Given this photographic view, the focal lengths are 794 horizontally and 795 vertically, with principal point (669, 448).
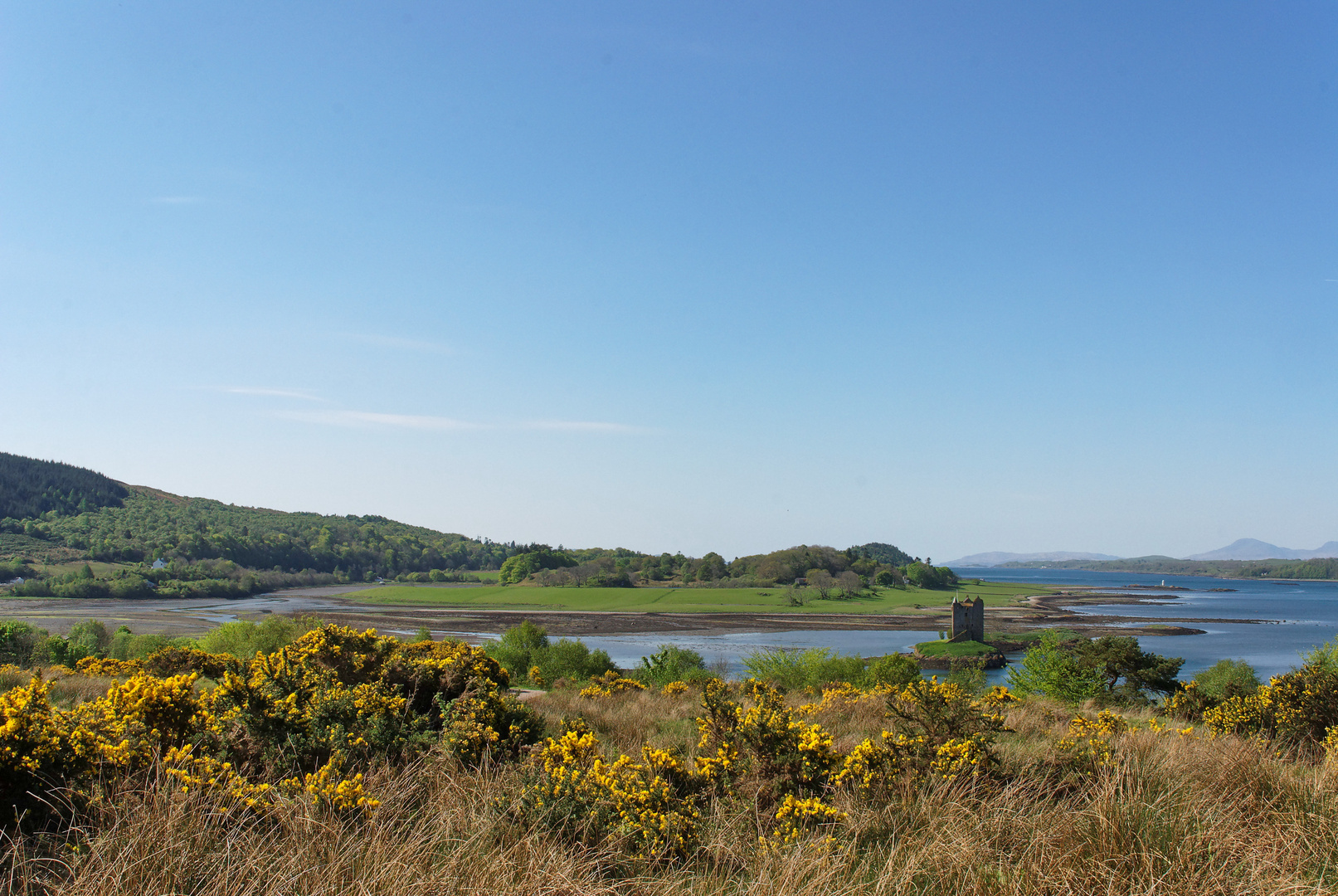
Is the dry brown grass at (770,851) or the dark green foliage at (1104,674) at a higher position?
the dry brown grass at (770,851)

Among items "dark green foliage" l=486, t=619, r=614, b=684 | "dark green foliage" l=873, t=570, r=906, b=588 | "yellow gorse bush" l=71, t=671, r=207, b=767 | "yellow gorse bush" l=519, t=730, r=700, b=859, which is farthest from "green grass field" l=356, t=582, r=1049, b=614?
"yellow gorse bush" l=519, t=730, r=700, b=859

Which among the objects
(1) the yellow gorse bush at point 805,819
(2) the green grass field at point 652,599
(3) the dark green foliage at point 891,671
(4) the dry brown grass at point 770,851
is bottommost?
(2) the green grass field at point 652,599

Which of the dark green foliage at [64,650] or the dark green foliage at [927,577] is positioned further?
the dark green foliage at [927,577]

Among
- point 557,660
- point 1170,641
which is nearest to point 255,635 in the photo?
point 557,660

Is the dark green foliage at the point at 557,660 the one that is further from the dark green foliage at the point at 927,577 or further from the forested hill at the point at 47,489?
the forested hill at the point at 47,489

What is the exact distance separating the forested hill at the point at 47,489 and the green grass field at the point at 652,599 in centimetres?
8535

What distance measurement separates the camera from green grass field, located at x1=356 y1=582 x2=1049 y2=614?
4286 inches

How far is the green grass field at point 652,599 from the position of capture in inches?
4286

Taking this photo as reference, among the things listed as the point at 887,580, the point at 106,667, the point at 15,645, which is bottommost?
Result: the point at 887,580

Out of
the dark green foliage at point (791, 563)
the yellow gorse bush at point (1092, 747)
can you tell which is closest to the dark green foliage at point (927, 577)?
the dark green foliage at point (791, 563)

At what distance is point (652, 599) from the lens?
120m

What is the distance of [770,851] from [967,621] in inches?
2730

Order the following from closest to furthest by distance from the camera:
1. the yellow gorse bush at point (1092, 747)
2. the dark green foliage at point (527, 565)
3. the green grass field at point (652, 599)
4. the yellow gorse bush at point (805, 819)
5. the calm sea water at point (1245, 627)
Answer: the yellow gorse bush at point (805, 819)
the yellow gorse bush at point (1092, 747)
the calm sea water at point (1245, 627)
the green grass field at point (652, 599)
the dark green foliage at point (527, 565)

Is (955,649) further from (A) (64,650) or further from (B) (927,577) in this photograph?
(B) (927,577)
